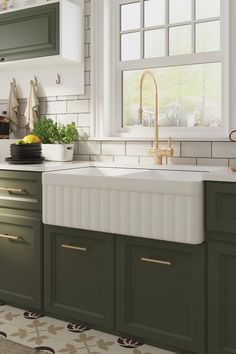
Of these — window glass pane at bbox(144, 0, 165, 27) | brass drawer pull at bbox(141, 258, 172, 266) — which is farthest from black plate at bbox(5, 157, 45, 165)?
window glass pane at bbox(144, 0, 165, 27)

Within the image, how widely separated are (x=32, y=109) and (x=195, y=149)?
1.45 m

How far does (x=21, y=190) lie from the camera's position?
311 cm

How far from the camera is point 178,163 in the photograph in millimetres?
3352

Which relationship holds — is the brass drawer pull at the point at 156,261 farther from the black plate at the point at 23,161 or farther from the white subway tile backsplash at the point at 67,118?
the white subway tile backsplash at the point at 67,118

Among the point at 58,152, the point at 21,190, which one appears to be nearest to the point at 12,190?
the point at 21,190

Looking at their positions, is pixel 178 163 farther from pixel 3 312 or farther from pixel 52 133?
pixel 3 312

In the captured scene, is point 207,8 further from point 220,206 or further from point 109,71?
point 220,206

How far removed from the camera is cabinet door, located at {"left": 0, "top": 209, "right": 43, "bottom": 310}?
10.1 feet

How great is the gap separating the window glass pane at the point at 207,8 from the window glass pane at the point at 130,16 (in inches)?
19.8

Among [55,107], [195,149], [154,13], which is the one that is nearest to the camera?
[195,149]

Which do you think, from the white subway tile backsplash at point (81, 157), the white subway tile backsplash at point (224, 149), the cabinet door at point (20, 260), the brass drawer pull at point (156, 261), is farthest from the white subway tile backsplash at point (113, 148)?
the brass drawer pull at point (156, 261)

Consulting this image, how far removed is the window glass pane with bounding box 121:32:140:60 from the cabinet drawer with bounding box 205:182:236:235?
165 cm

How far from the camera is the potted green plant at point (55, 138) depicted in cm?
360

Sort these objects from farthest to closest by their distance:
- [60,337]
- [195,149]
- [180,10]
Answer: [180,10] → [195,149] → [60,337]
